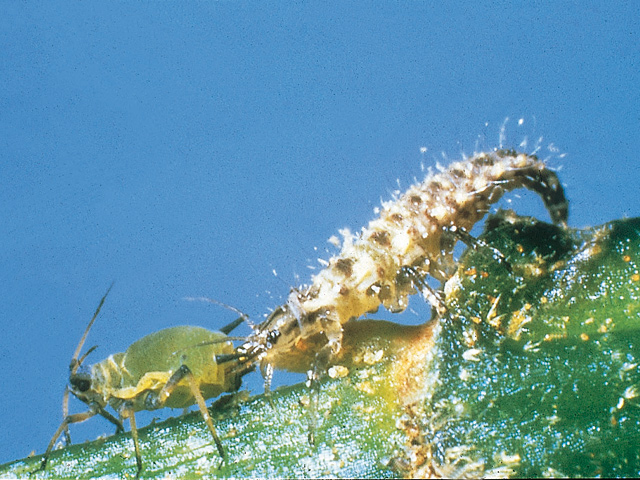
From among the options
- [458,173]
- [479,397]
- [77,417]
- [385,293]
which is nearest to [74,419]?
[77,417]

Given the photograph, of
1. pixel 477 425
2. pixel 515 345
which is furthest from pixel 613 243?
pixel 477 425

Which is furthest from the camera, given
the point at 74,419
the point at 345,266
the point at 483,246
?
the point at 345,266

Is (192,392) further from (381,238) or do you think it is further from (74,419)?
(381,238)

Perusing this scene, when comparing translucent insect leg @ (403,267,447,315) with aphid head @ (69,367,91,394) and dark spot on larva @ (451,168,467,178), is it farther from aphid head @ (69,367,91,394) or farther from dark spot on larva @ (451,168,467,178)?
aphid head @ (69,367,91,394)

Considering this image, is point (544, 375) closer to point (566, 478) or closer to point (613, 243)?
point (566, 478)

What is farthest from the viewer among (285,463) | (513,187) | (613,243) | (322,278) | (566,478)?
(513,187)

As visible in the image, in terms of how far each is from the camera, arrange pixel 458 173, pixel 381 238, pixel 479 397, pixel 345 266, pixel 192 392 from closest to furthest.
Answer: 1. pixel 479 397
2. pixel 192 392
3. pixel 345 266
4. pixel 381 238
5. pixel 458 173

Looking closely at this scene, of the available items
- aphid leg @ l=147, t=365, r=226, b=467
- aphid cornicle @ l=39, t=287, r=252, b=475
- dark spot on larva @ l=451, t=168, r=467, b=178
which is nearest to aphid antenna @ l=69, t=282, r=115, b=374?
aphid cornicle @ l=39, t=287, r=252, b=475
